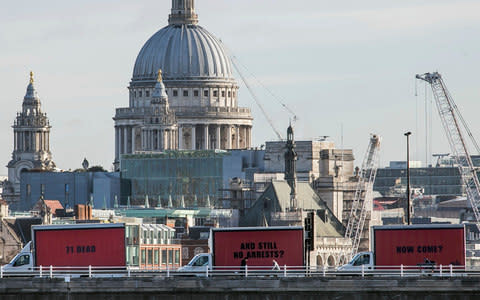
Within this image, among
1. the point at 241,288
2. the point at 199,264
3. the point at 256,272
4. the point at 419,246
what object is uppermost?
the point at 419,246

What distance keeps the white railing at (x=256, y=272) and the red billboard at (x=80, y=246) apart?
0.63 meters

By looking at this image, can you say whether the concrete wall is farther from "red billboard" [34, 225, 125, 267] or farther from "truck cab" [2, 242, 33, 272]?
"truck cab" [2, 242, 33, 272]

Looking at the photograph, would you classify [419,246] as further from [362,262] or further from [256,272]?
[256,272]

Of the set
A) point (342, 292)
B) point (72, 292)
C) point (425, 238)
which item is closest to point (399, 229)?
point (425, 238)

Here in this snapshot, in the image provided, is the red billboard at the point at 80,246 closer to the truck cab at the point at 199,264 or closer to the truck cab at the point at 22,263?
the truck cab at the point at 22,263

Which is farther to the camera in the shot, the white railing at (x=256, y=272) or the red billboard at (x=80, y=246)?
the red billboard at (x=80, y=246)

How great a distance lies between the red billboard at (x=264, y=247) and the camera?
384 ft

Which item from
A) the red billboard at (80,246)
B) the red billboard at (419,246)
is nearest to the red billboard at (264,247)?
the red billboard at (419,246)

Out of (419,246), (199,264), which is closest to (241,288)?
(199,264)

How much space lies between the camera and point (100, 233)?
118 metres

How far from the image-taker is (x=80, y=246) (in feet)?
390

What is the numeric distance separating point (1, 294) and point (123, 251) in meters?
10.3

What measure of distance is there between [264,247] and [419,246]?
319 inches

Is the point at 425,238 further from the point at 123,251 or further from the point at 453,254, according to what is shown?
the point at 123,251
